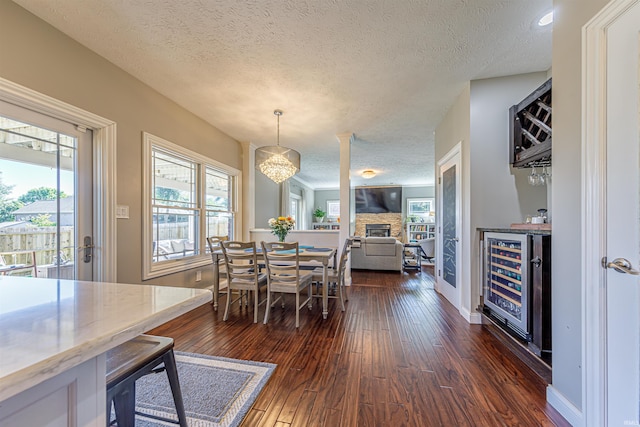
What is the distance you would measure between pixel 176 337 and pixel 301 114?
3.12 m

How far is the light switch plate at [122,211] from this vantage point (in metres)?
2.53

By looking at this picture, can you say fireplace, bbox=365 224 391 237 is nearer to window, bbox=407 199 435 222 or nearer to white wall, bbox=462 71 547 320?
window, bbox=407 199 435 222

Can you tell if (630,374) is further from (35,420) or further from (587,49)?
(35,420)

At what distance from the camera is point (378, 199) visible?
9617 mm

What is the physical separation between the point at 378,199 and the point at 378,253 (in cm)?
428

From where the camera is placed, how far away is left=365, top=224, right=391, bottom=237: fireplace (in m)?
9.48

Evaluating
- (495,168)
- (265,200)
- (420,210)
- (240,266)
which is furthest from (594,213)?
(420,210)

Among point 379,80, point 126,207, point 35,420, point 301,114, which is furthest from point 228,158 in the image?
point 35,420

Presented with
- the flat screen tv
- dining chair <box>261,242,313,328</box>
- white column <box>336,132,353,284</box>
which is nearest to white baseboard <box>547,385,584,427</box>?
dining chair <box>261,242,313,328</box>

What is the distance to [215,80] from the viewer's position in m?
2.76

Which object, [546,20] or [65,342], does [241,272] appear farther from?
[546,20]

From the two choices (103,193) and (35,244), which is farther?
(103,193)

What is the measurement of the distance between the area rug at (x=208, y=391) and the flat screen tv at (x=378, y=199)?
822 centimetres

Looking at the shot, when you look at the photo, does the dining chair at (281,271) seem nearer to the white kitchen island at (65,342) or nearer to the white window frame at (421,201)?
the white kitchen island at (65,342)
